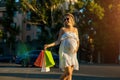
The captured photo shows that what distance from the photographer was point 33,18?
181 feet

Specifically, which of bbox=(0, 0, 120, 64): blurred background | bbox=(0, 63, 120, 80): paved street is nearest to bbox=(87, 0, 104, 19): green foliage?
bbox=(0, 0, 120, 64): blurred background

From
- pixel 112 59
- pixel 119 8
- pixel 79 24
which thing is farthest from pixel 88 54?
pixel 119 8

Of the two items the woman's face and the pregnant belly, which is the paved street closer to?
the pregnant belly

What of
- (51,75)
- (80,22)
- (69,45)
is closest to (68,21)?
(69,45)

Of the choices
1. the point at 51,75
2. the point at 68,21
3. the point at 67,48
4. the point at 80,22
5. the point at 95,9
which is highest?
the point at 95,9

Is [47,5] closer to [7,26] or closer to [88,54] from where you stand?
[7,26]

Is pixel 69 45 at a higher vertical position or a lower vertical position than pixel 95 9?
lower

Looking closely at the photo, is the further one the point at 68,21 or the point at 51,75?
the point at 51,75

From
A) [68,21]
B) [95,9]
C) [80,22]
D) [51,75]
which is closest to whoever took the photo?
[68,21]

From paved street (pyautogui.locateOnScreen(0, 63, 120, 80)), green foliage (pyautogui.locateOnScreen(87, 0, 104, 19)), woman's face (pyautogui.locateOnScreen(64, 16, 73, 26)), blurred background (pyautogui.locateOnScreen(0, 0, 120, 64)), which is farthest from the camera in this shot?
green foliage (pyautogui.locateOnScreen(87, 0, 104, 19))

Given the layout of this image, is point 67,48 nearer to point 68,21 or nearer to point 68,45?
point 68,45

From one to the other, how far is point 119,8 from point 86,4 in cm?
567

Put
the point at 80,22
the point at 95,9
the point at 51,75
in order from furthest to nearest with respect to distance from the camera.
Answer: the point at 80,22 → the point at 95,9 → the point at 51,75

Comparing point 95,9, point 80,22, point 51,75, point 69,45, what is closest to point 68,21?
point 69,45
